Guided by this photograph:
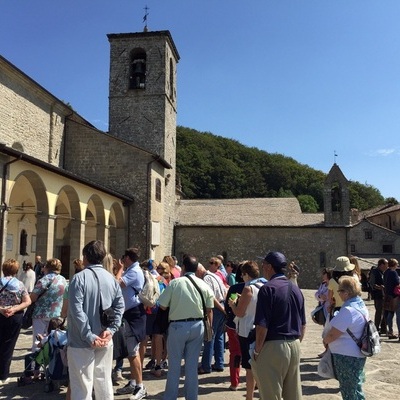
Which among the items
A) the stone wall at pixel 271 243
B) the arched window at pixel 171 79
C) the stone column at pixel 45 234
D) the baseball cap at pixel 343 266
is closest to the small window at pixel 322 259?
the stone wall at pixel 271 243

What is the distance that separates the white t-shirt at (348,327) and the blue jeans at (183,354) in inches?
57.0

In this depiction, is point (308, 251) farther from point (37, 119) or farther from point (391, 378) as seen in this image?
point (391, 378)

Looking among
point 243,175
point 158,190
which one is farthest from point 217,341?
point 243,175

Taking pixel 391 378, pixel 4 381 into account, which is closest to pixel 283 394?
pixel 391 378

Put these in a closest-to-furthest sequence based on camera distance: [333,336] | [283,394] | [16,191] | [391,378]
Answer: [283,394]
[333,336]
[391,378]
[16,191]

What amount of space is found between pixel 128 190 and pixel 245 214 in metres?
10.7

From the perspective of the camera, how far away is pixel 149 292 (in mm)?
5441

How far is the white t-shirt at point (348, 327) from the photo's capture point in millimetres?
3741

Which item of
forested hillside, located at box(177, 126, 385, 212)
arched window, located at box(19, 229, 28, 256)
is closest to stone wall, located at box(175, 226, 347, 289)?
arched window, located at box(19, 229, 28, 256)

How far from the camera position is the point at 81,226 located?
47.9ft

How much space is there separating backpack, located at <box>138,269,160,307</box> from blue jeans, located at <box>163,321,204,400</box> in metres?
0.94

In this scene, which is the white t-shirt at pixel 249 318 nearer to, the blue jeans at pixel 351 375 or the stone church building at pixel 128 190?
the blue jeans at pixel 351 375

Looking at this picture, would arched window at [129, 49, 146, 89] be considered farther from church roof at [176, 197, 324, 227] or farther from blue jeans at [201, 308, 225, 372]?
blue jeans at [201, 308, 225, 372]

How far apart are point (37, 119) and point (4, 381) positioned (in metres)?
14.5
